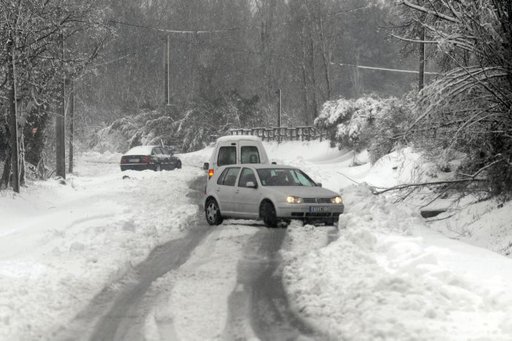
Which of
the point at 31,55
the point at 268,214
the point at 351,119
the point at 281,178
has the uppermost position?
the point at 31,55

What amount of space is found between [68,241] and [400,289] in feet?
23.2

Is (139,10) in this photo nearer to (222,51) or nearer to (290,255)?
(222,51)

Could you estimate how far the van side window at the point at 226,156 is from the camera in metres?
21.3

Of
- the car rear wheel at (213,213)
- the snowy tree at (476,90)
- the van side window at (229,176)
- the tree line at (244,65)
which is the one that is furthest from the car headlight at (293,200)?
the snowy tree at (476,90)

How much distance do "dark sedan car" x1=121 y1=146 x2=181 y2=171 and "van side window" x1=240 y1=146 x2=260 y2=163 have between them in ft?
52.3

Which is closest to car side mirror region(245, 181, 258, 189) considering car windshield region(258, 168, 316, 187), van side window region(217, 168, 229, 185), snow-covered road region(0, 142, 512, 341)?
car windshield region(258, 168, 316, 187)

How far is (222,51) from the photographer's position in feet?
232

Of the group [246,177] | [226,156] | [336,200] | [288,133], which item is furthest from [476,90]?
[288,133]

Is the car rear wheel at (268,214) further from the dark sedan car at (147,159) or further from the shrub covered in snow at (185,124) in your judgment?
the shrub covered in snow at (185,124)

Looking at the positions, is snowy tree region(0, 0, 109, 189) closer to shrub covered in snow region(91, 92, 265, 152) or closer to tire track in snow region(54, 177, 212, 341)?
tire track in snow region(54, 177, 212, 341)

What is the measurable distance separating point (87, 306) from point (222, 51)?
6411 centimetres

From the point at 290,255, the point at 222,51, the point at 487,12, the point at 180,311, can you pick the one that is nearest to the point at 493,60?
the point at 487,12

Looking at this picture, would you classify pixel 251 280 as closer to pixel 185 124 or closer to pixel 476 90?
pixel 476 90

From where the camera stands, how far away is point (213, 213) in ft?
53.4
